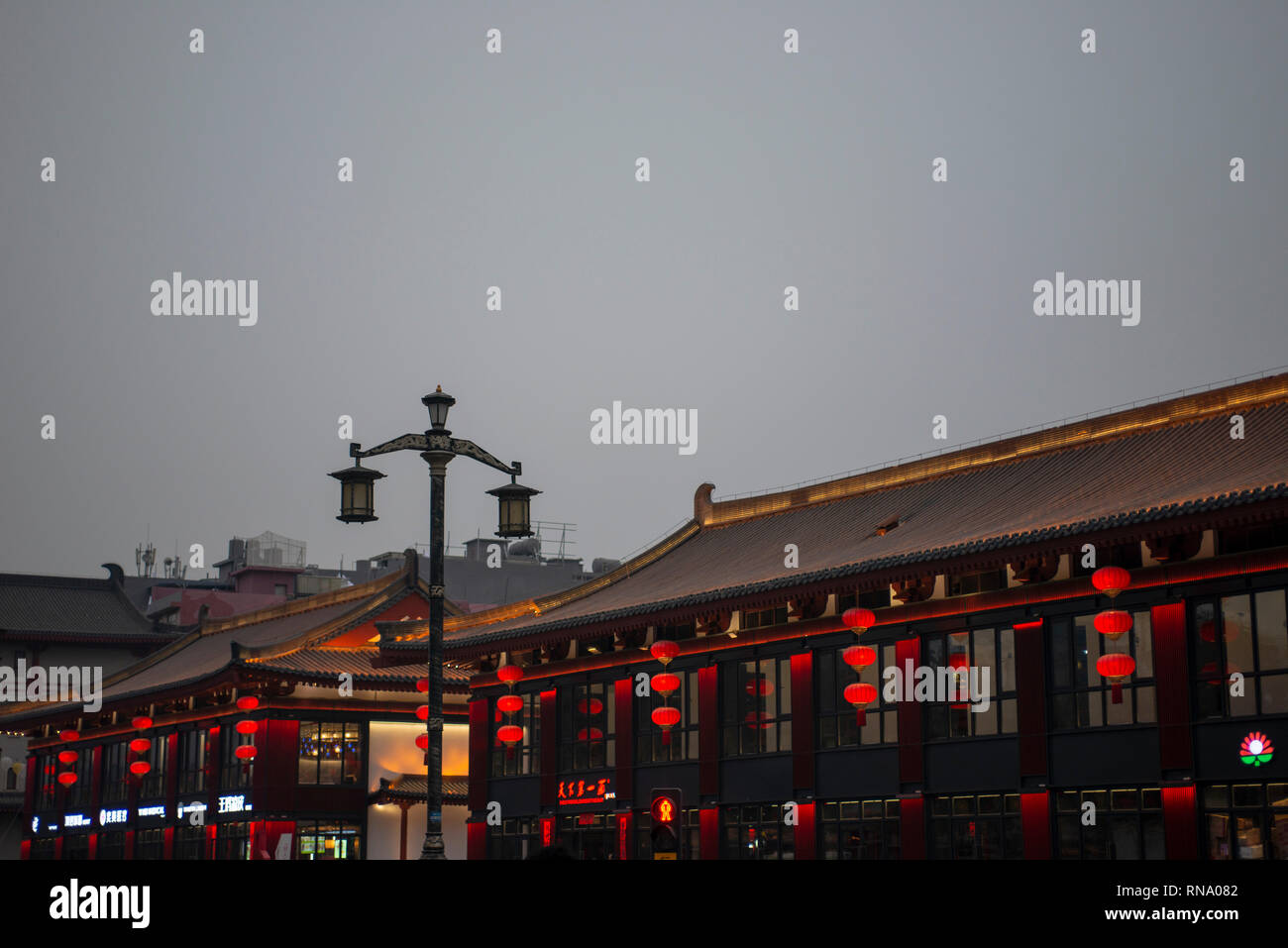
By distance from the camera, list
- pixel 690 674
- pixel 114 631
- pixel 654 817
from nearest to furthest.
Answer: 1. pixel 654 817
2. pixel 690 674
3. pixel 114 631

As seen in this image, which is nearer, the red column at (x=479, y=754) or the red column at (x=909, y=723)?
the red column at (x=909, y=723)

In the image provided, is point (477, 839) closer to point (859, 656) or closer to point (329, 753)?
point (329, 753)

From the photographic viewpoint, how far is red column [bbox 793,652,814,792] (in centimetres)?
3077

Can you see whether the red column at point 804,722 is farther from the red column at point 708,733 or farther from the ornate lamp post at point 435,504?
the ornate lamp post at point 435,504

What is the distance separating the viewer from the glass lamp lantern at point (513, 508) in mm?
23938

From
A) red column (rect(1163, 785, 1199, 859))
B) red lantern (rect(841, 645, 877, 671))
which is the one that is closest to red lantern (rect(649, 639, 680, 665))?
red lantern (rect(841, 645, 877, 671))

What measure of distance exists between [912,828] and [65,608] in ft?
176

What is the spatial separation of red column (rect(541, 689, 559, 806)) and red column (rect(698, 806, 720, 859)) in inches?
195

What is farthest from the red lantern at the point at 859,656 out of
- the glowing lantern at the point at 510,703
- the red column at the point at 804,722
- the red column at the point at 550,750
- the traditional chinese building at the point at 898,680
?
the red column at the point at 550,750

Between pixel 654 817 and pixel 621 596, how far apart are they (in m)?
16.5

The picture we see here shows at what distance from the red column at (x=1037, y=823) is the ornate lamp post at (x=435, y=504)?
9724mm
